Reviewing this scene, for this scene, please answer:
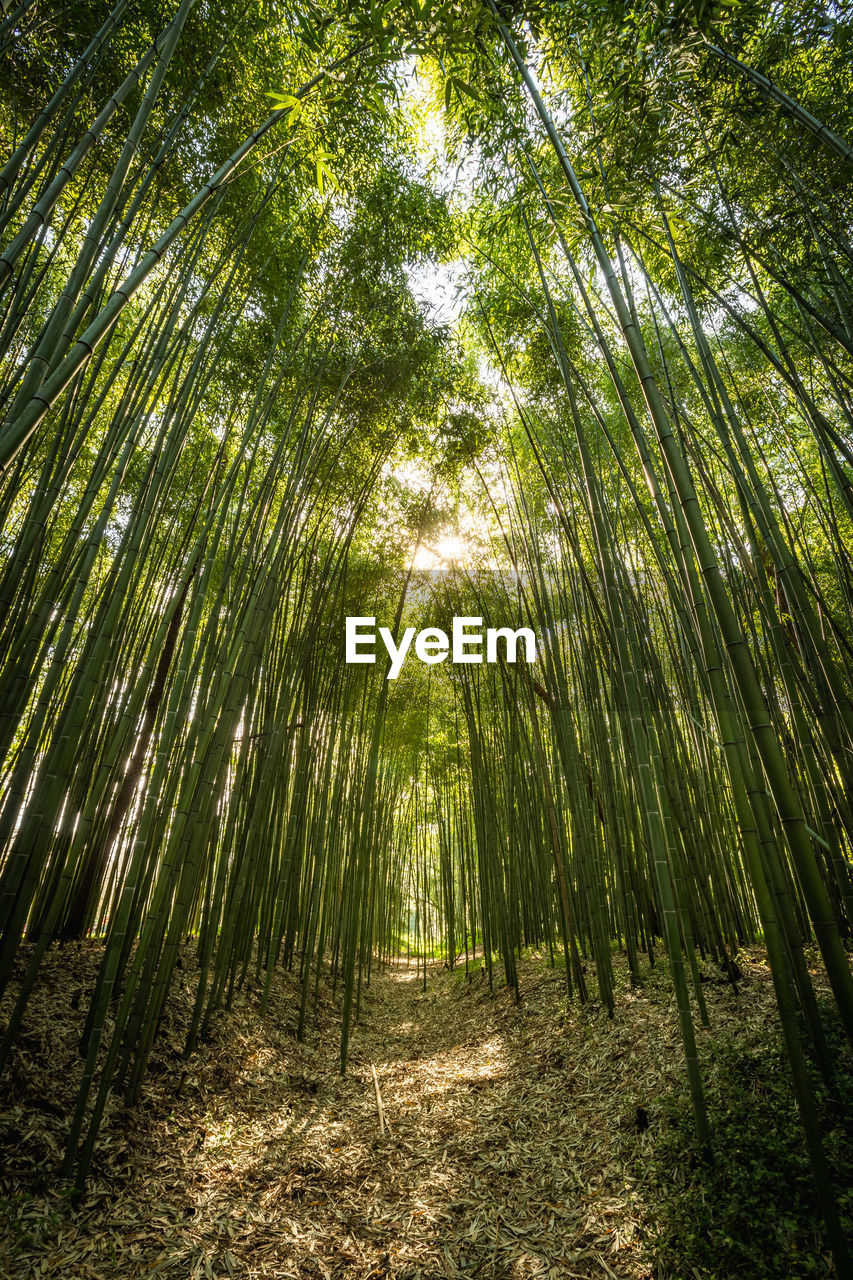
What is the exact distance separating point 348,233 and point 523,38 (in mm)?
1465

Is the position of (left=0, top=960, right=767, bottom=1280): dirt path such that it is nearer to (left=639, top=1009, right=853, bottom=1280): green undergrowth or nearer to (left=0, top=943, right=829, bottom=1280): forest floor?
(left=0, top=943, right=829, bottom=1280): forest floor

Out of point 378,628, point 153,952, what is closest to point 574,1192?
point 153,952

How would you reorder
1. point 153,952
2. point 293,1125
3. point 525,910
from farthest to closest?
point 525,910, point 293,1125, point 153,952

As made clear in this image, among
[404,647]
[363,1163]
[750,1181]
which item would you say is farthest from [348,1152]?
[404,647]

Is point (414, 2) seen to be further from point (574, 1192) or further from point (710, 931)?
point (710, 931)

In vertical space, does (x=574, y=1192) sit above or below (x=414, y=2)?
below

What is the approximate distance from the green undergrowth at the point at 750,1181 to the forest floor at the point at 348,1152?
0.09 m

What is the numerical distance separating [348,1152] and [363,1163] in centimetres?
10

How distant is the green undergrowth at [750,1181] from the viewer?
116 centimetres

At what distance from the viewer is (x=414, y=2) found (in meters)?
1.58

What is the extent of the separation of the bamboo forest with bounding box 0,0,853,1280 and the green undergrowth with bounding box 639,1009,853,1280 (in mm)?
11

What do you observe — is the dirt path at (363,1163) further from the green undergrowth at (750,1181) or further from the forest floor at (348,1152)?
the green undergrowth at (750,1181)

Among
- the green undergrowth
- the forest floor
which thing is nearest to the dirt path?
the forest floor

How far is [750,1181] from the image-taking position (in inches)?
51.7
